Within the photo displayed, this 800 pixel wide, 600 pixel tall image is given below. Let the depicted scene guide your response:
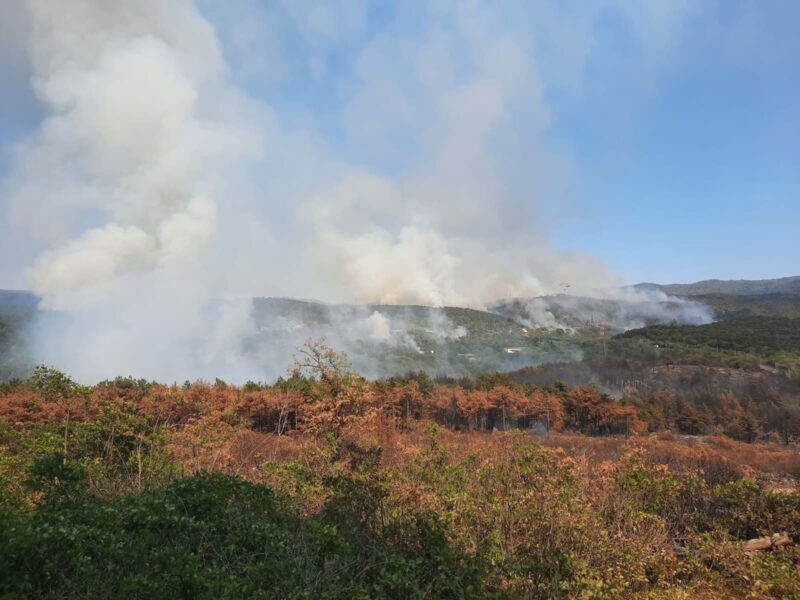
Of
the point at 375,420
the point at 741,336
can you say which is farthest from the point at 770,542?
the point at 741,336

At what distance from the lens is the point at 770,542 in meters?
10.7

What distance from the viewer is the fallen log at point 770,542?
34.8 ft

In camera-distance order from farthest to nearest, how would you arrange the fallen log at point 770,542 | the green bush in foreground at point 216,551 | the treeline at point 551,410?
the treeline at point 551,410 < the fallen log at point 770,542 < the green bush in foreground at point 216,551

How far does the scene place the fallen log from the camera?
1059 centimetres

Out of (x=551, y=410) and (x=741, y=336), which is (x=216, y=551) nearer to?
(x=551, y=410)

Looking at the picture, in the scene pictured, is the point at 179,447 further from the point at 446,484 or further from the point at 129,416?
the point at 446,484

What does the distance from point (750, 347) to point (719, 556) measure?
149 meters

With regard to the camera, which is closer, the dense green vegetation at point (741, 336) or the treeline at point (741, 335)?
the dense green vegetation at point (741, 336)

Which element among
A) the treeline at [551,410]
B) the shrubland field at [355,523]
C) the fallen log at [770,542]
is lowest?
the treeline at [551,410]

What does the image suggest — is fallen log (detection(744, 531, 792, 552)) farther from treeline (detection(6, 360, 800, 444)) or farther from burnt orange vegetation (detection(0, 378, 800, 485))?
treeline (detection(6, 360, 800, 444))

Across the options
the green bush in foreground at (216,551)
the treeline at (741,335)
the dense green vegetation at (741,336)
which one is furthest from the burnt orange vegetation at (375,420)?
the treeline at (741,335)

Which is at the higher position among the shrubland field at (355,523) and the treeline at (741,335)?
the shrubland field at (355,523)

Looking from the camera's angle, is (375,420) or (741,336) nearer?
(375,420)

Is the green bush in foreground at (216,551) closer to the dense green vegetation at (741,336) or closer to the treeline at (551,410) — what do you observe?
the treeline at (551,410)
